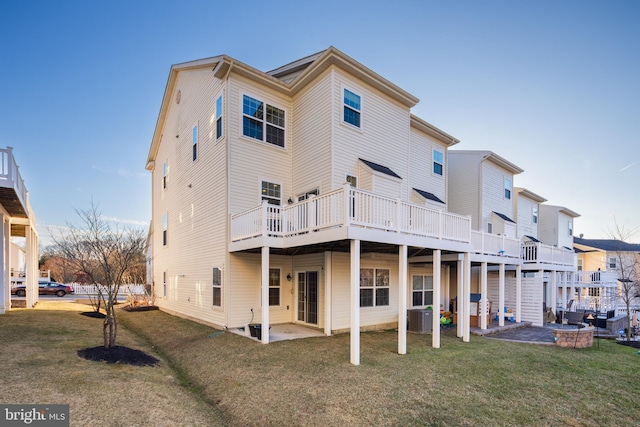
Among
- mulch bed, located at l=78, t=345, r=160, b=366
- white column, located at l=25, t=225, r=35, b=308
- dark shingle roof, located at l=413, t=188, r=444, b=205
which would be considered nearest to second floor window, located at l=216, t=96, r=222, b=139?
mulch bed, located at l=78, t=345, r=160, b=366

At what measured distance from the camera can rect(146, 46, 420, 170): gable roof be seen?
11.4 metres

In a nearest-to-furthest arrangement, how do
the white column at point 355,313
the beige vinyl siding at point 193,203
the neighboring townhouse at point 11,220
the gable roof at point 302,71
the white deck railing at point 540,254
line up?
the white column at point 355,313 < the neighboring townhouse at point 11,220 < the gable roof at point 302,71 < the beige vinyl siding at point 193,203 < the white deck railing at point 540,254

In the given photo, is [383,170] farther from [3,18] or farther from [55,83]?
[55,83]

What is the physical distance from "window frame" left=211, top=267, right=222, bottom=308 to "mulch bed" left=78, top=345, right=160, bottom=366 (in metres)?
3.91

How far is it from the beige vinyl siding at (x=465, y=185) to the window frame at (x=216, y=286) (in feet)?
47.2

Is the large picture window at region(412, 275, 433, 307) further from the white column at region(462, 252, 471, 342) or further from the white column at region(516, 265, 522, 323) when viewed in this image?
the white column at region(462, 252, 471, 342)

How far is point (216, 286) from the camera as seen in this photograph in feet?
40.3

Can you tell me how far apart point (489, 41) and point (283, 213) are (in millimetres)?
12051

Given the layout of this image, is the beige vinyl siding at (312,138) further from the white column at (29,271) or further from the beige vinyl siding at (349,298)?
the white column at (29,271)

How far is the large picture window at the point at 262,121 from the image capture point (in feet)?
40.0

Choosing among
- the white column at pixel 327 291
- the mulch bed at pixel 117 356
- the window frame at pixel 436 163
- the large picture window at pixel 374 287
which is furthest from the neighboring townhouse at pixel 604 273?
the mulch bed at pixel 117 356

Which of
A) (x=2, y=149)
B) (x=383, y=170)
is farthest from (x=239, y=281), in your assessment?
(x=2, y=149)

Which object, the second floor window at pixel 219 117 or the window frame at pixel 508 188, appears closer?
the second floor window at pixel 219 117

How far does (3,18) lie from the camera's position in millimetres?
11602
